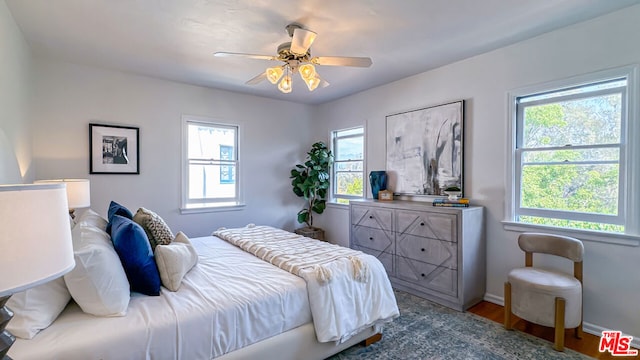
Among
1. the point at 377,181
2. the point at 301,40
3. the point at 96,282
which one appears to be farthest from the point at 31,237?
the point at 377,181

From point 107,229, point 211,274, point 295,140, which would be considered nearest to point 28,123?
point 107,229

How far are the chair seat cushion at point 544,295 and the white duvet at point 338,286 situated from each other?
42.1 inches

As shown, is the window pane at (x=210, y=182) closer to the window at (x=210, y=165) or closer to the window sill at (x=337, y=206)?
the window at (x=210, y=165)

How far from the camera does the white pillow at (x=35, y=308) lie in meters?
1.22

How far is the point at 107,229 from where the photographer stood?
2.09 m

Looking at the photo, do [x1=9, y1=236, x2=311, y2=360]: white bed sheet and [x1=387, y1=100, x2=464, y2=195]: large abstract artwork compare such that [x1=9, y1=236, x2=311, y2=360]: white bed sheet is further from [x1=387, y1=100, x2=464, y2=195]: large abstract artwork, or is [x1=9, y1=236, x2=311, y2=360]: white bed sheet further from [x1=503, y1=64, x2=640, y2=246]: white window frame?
[x1=503, y1=64, x2=640, y2=246]: white window frame

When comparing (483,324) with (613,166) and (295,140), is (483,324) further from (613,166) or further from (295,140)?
(295,140)

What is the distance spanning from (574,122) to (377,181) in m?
2.18

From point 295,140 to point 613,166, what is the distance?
4.04 metres

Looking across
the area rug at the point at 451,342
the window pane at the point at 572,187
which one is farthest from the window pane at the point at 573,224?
the area rug at the point at 451,342

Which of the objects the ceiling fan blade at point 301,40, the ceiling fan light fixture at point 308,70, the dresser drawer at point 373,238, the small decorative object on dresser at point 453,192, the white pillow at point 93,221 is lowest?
the dresser drawer at point 373,238

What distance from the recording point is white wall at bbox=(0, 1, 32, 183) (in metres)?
2.14

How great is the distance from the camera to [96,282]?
1.43 metres

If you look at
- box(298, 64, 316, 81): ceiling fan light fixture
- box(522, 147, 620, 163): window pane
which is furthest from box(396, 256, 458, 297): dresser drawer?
box(298, 64, 316, 81): ceiling fan light fixture
